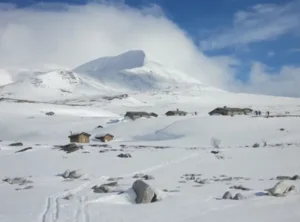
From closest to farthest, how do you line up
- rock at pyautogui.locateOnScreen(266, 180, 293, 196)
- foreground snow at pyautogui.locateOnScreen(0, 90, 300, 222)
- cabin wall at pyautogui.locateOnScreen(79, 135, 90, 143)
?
1. foreground snow at pyautogui.locateOnScreen(0, 90, 300, 222)
2. rock at pyautogui.locateOnScreen(266, 180, 293, 196)
3. cabin wall at pyautogui.locateOnScreen(79, 135, 90, 143)

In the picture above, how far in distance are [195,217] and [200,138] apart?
142 ft

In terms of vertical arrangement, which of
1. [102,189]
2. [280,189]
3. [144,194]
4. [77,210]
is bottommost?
[77,210]

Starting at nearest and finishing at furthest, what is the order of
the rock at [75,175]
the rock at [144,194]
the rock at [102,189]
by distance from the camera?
the rock at [144,194] → the rock at [102,189] → the rock at [75,175]

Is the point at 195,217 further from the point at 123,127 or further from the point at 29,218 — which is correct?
the point at 123,127

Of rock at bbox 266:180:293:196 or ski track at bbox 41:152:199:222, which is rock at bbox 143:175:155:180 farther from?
rock at bbox 266:180:293:196

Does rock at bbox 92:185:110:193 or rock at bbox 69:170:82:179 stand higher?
rock at bbox 69:170:82:179

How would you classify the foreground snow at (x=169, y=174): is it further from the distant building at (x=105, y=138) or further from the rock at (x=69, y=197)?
the distant building at (x=105, y=138)

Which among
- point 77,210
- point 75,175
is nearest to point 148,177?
point 75,175

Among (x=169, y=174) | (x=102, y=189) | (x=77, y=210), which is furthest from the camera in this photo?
(x=169, y=174)

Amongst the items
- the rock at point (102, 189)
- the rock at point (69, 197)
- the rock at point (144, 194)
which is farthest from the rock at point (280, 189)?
the rock at point (69, 197)

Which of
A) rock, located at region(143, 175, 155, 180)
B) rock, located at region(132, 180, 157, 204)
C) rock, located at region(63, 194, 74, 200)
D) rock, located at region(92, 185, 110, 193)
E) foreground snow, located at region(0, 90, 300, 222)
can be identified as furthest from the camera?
rock, located at region(143, 175, 155, 180)

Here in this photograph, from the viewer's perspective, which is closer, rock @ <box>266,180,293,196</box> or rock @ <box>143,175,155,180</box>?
rock @ <box>266,180,293,196</box>

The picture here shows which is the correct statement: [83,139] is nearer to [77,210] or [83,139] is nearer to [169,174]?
[169,174]

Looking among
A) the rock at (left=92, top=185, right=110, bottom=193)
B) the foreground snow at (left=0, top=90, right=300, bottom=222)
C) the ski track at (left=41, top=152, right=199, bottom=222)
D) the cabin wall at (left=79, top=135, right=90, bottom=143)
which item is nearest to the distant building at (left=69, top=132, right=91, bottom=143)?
the cabin wall at (left=79, top=135, right=90, bottom=143)
